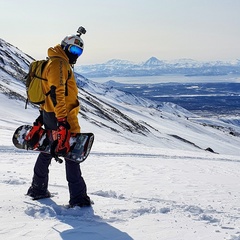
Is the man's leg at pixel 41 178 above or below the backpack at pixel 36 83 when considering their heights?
below

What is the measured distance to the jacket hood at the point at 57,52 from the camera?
5777mm

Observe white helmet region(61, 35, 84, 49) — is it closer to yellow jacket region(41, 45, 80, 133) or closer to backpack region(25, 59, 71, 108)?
yellow jacket region(41, 45, 80, 133)

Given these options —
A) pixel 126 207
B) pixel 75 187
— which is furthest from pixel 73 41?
pixel 126 207

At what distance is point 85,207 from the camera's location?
607 centimetres

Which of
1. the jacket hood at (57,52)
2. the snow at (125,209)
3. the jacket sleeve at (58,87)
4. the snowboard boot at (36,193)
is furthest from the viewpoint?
the snowboard boot at (36,193)

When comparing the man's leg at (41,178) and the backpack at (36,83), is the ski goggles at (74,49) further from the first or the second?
the man's leg at (41,178)

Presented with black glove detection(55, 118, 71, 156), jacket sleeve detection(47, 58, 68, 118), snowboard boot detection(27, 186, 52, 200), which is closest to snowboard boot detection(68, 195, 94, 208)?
snowboard boot detection(27, 186, 52, 200)

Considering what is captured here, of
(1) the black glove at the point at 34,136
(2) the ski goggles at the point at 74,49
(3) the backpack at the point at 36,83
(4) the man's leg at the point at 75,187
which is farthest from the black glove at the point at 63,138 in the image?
(2) the ski goggles at the point at 74,49

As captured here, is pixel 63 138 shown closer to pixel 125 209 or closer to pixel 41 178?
pixel 41 178

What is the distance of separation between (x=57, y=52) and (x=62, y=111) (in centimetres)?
100

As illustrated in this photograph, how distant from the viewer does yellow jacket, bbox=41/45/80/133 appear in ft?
18.1

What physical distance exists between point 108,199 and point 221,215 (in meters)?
1.97

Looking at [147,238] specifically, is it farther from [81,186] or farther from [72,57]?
[72,57]

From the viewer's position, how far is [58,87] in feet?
18.1
